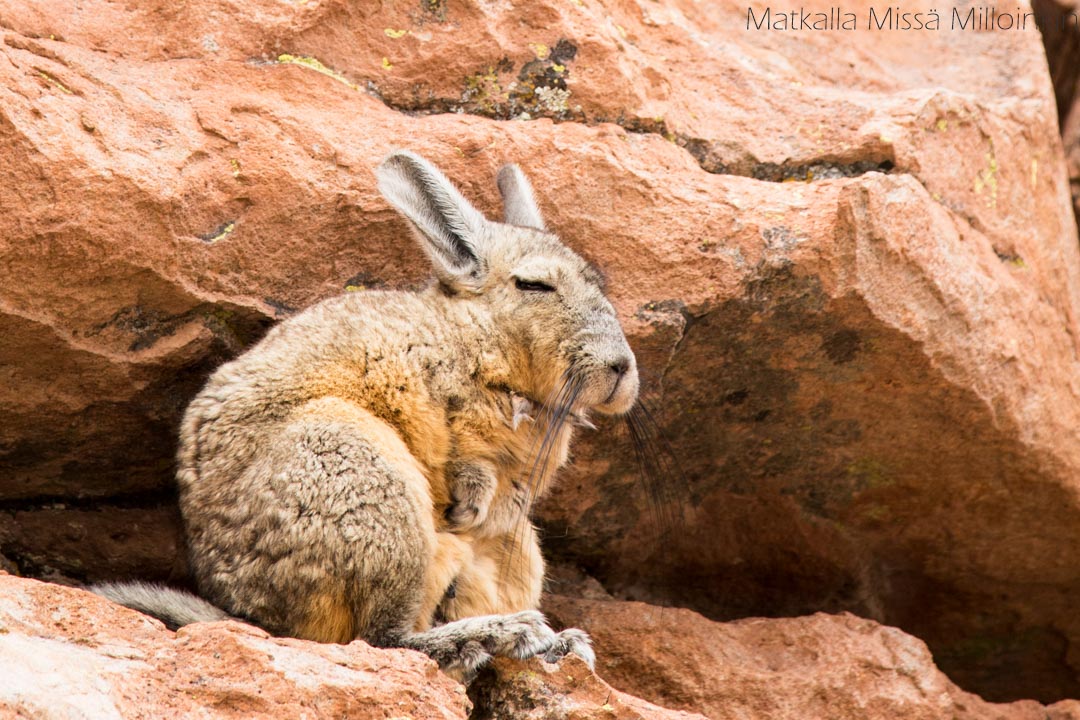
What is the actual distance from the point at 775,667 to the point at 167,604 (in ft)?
9.40

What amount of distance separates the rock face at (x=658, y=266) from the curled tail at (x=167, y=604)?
1.07m

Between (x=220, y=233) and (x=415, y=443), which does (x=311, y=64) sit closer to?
(x=220, y=233)

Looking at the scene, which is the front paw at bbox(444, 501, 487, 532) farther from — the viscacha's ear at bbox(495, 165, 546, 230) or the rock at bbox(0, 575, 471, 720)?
the viscacha's ear at bbox(495, 165, 546, 230)

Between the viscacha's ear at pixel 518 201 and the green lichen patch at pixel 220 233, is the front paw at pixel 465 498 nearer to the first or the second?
the viscacha's ear at pixel 518 201

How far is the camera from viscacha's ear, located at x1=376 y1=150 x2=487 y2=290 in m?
5.01

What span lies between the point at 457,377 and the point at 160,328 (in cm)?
128

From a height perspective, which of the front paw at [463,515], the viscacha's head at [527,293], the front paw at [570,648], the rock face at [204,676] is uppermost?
the viscacha's head at [527,293]

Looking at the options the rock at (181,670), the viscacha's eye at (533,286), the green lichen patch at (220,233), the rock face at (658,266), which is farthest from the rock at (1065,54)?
the rock at (181,670)

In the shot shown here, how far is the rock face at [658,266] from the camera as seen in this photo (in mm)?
5051

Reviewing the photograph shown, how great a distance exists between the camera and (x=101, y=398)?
5148 millimetres

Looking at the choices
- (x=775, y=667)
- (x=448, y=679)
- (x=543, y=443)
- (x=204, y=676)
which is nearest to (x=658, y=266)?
(x=543, y=443)

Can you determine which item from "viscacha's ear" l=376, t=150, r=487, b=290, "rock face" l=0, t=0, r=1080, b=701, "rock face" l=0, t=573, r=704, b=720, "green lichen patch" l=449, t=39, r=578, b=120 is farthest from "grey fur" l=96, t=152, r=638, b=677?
"green lichen patch" l=449, t=39, r=578, b=120

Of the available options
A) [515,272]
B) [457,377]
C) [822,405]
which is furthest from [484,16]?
[822,405]

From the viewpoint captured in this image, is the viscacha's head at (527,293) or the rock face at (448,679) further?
the viscacha's head at (527,293)
